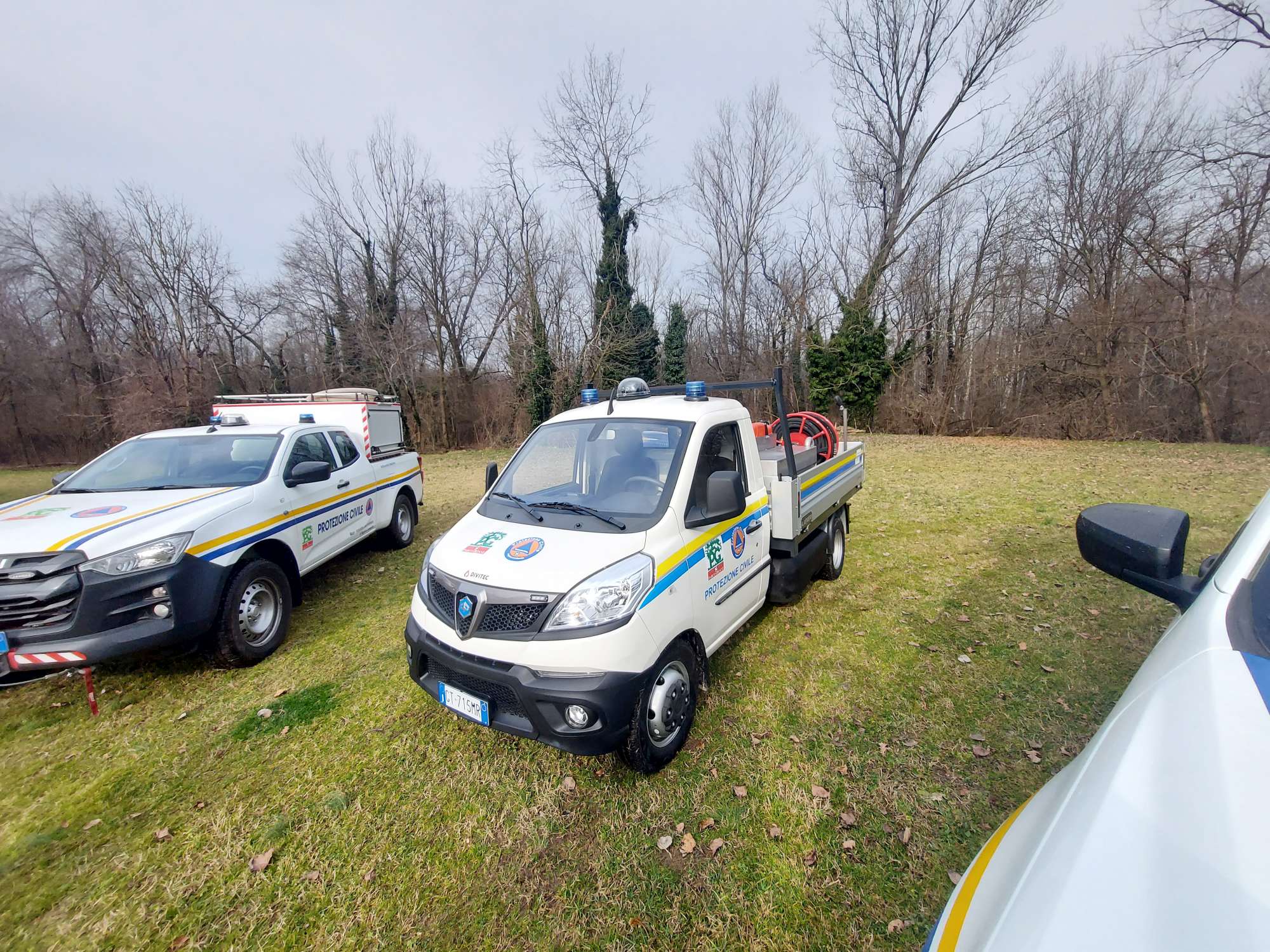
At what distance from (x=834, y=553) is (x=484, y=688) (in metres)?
4.12

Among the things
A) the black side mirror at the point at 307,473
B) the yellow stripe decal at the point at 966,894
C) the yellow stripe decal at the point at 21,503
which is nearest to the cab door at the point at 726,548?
the yellow stripe decal at the point at 966,894

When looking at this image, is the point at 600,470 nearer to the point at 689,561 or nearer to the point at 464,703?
the point at 689,561

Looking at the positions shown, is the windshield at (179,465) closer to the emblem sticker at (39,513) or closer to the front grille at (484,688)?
the emblem sticker at (39,513)

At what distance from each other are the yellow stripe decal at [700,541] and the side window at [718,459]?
16 cm

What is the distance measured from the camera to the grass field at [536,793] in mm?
2121

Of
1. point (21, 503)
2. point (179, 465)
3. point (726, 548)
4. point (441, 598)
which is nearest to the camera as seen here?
point (441, 598)


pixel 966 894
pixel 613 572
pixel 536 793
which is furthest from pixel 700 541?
pixel 966 894

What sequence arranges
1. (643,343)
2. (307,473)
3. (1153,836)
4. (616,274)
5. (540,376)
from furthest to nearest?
(643,343), (616,274), (540,376), (307,473), (1153,836)

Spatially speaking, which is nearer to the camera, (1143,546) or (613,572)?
(1143,546)

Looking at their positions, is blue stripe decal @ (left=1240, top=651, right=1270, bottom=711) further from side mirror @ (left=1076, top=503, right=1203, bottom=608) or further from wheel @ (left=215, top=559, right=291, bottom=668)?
wheel @ (left=215, top=559, right=291, bottom=668)

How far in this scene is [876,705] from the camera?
3.40 meters

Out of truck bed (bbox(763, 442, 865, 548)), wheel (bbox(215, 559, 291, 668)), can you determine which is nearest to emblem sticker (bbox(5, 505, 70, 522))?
wheel (bbox(215, 559, 291, 668))

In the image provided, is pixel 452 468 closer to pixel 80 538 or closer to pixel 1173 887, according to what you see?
pixel 80 538

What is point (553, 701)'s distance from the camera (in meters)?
2.40
